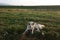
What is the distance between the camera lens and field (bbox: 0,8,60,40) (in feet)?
5.64

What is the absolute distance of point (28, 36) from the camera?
69.3 inches

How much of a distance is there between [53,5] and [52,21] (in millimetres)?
237

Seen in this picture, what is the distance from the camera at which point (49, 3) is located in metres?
1.86

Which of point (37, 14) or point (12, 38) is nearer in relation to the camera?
point (12, 38)

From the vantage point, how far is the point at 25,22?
1.78 metres

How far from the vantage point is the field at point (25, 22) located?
172cm

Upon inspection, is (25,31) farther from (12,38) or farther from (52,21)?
(52,21)

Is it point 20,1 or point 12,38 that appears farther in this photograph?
point 20,1

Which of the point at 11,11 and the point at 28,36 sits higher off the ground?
the point at 11,11

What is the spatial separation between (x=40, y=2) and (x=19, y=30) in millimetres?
492

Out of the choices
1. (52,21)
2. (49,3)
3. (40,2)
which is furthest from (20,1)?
(52,21)

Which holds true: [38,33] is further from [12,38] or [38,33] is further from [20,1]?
[20,1]

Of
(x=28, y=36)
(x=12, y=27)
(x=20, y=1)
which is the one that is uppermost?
(x=20, y=1)

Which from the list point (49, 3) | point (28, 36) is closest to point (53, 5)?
point (49, 3)
